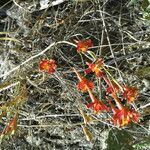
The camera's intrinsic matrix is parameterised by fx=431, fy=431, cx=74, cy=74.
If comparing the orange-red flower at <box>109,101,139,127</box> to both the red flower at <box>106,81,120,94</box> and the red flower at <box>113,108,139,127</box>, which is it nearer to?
the red flower at <box>113,108,139,127</box>

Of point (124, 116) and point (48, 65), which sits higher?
point (48, 65)

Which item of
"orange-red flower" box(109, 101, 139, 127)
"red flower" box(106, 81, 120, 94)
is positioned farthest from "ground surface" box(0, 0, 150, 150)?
"orange-red flower" box(109, 101, 139, 127)

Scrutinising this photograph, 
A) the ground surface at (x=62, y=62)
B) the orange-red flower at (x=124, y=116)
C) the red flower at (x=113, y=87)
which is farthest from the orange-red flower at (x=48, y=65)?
the orange-red flower at (x=124, y=116)

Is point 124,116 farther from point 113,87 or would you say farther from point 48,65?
point 48,65

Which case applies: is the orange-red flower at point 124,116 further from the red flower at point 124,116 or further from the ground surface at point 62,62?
the ground surface at point 62,62

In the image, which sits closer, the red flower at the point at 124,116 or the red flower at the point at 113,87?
the red flower at the point at 124,116

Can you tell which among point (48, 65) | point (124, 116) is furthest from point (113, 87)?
point (48, 65)

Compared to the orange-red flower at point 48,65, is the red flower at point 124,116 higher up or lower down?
lower down

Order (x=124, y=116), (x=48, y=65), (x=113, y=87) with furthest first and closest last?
(x=48, y=65), (x=113, y=87), (x=124, y=116)

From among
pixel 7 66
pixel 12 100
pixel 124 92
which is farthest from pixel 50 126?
pixel 124 92

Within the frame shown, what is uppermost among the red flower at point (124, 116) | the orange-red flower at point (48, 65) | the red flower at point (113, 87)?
the orange-red flower at point (48, 65)

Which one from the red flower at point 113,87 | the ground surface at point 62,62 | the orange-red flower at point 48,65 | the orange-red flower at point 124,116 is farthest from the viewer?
the ground surface at point 62,62
